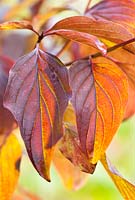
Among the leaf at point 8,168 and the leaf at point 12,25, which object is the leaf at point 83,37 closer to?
the leaf at point 12,25

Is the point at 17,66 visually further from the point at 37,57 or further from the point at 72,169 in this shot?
the point at 72,169

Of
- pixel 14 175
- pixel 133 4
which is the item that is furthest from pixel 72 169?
pixel 133 4

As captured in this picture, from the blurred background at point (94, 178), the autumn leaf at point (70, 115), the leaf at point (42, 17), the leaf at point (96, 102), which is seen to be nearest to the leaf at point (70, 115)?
the autumn leaf at point (70, 115)

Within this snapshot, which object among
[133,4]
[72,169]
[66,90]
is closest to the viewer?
[66,90]

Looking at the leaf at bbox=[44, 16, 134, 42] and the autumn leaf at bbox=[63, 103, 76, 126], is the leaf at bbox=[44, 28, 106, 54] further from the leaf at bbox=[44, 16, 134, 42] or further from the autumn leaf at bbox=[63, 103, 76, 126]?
the autumn leaf at bbox=[63, 103, 76, 126]

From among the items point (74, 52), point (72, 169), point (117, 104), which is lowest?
point (72, 169)
